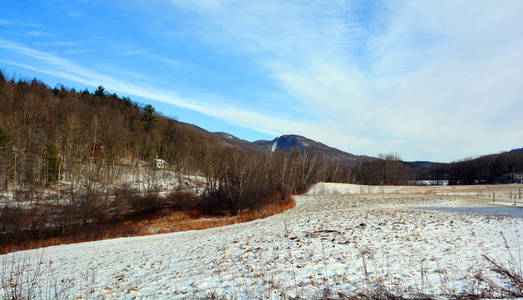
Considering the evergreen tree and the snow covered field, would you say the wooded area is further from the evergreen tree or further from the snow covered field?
the snow covered field

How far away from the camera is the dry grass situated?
67.0 feet

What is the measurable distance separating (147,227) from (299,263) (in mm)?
21907

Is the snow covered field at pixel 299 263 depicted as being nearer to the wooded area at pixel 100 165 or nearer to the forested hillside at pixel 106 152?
the wooded area at pixel 100 165

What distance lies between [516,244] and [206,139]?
8438cm

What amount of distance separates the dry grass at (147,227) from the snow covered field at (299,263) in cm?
747

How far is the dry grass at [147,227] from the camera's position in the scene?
20413mm

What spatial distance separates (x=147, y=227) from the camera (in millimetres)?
26969

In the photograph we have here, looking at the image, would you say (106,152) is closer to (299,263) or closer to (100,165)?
(100,165)

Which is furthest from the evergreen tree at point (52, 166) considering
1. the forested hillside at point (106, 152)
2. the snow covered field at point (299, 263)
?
the snow covered field at point (299, 263)

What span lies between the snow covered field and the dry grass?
7.47 m

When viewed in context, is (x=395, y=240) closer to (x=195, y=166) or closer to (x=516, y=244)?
(x=516, y=244)

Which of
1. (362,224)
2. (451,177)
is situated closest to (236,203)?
(362,224)

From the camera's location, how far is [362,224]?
47.2 feet

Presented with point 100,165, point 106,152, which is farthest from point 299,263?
point 106,152
